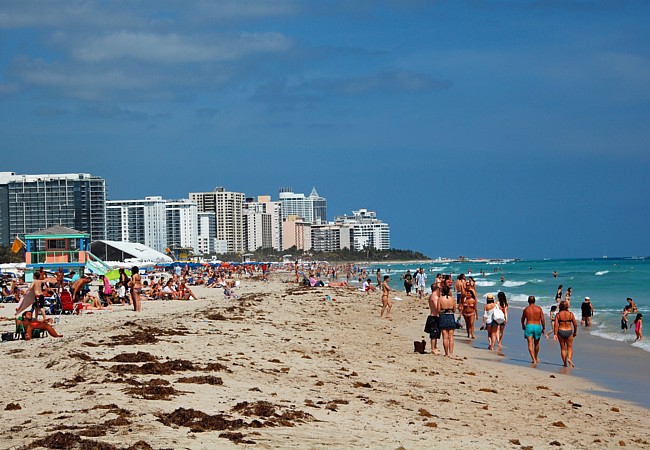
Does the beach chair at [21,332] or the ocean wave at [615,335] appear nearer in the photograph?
the beach chair at [21,332]

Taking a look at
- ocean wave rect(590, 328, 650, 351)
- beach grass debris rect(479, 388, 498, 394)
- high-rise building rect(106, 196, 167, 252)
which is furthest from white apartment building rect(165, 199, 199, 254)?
beach grass debris rect(479, 388, 498, 394)

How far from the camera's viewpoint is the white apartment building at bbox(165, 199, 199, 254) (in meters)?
187

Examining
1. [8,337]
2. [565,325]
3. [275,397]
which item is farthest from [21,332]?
[565,325]

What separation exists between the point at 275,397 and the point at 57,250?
47128mm

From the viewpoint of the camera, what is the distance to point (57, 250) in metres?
52.3

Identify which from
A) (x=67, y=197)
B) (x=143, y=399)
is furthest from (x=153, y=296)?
(x=67, y=197)

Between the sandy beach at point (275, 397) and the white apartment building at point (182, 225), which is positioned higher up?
the white apartment building at point (182, 225)

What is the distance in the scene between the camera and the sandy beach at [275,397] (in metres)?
6.53

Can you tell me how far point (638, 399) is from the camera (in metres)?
11.4

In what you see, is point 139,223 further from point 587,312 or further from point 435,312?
point 435,312

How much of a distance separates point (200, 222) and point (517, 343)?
179m

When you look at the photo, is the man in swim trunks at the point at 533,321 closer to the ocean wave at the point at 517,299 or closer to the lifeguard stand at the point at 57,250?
the ocean wave at the point at 517,299

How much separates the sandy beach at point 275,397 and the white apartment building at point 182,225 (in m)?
174

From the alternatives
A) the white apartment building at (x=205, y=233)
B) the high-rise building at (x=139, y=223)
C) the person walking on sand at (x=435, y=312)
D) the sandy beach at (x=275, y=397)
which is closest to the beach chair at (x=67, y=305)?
the sandy beach at (x=275, y=397)
